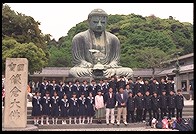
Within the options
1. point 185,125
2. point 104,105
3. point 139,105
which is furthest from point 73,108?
point 185,125

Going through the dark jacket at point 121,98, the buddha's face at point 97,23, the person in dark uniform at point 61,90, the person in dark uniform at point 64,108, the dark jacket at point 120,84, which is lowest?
the person in dark uniform at point 64,108

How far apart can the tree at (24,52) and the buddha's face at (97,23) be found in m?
7.22

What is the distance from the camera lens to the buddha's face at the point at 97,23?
18597 millimetres

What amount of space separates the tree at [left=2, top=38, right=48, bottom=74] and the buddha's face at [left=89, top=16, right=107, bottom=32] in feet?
23.7

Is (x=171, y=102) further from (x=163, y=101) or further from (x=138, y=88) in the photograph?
(x=138, y=88)

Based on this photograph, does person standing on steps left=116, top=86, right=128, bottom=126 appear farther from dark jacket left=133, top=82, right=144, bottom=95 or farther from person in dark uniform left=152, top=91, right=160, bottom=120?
dark jacket left=133, top=82, right=144, bottom=95

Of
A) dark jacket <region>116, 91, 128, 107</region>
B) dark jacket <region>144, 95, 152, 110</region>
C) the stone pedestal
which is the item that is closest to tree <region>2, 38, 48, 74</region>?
dark jacket <region>116, 91, 128, 107</region>

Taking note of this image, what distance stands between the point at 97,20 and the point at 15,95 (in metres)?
9.71

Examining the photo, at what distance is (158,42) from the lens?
139 feet

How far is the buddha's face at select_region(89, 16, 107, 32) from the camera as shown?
1860cm

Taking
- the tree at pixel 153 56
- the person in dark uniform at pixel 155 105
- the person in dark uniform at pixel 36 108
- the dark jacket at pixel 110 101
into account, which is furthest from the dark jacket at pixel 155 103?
the tree at pixel 153 56

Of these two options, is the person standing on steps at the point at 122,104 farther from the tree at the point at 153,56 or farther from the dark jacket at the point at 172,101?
the tree at the point at 153,56

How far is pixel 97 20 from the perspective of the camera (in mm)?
18688

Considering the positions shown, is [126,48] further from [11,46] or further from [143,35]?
[11,46]
